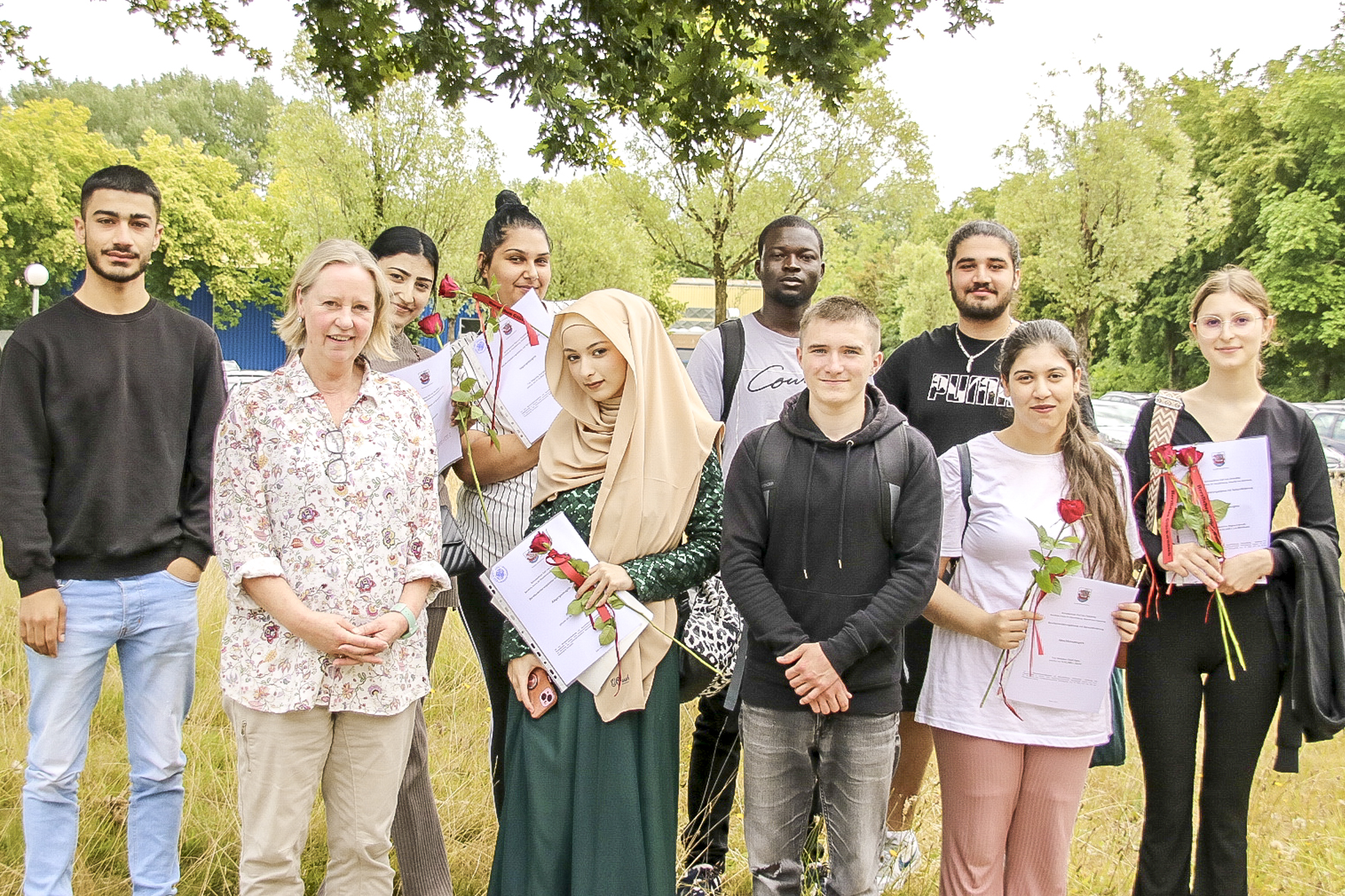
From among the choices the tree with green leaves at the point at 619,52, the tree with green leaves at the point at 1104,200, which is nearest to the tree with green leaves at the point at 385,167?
the tree with green leaves at the point at 1104,200

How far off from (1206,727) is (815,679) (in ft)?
4.79

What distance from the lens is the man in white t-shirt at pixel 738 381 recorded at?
11.2 feet

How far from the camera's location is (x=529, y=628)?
8.96 feet

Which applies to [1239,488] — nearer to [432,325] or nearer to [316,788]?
[432,325]

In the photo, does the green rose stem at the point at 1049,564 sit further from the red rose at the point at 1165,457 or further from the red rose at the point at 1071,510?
the red rose at the point at 1165,457

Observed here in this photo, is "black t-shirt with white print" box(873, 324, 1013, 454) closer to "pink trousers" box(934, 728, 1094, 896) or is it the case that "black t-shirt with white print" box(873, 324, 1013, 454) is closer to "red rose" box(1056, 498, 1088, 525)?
"red rose" box(1056, 498, 1088, 525)

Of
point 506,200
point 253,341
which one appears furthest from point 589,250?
point 506,200

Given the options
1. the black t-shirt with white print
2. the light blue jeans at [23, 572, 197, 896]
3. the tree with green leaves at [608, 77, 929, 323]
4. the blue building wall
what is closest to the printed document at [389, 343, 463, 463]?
the light blue jeans at [23, 572, 197, 896]

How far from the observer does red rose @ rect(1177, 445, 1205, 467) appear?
2971 millimetres

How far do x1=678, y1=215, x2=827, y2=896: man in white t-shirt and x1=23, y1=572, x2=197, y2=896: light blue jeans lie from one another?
1.80m

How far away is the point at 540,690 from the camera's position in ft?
8.93

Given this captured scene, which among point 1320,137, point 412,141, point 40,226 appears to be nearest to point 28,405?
point 412,141

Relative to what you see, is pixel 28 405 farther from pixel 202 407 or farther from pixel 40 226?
pixel 40 226

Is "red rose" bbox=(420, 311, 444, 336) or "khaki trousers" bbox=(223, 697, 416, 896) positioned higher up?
Result: "red rose" bbox=(420, 311, 444, 336)
